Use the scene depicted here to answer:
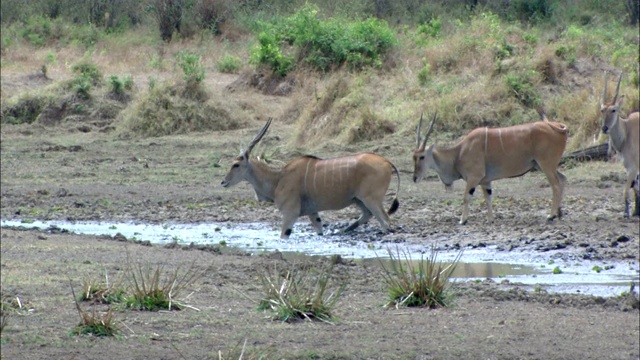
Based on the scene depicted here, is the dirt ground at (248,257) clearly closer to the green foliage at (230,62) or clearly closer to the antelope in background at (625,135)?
the antelope in background at (625,135)

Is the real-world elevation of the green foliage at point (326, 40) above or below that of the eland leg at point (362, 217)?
above

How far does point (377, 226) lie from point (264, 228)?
50.5 inches

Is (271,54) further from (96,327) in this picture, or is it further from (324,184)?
(96,327)

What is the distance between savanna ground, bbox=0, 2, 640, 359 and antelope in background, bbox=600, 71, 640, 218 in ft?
1.50

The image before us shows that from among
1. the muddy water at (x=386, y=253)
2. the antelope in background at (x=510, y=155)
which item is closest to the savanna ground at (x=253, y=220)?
the muddy water at (x=386, y=253)

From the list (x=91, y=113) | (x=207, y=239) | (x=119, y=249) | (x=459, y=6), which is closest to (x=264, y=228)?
(x=207, y=239)

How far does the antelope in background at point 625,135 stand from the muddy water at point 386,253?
2196 mm

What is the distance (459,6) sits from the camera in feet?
16.1

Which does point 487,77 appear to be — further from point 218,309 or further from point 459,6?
point 459,6

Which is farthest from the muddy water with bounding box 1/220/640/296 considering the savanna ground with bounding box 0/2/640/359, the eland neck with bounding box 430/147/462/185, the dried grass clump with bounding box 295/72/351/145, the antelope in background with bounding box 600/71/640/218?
the dried grass clump with bounding box 295/72/351/145

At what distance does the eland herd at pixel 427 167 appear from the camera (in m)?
11.1

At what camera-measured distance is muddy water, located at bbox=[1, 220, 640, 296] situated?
8727mm

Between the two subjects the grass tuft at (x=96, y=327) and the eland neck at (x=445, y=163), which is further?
the eland neck at (x=445, y=163)

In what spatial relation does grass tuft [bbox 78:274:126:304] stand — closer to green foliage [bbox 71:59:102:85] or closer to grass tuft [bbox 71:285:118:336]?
grass tuft [bbox 71:285:118:336]
